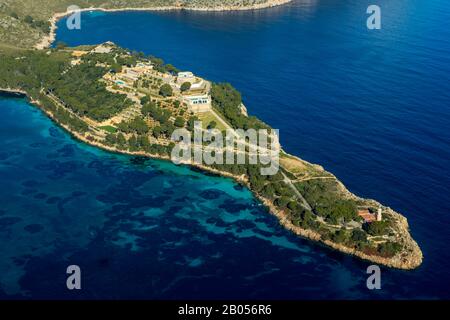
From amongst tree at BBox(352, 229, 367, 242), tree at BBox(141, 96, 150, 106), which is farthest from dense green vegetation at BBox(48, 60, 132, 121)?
tree at BBox(352, 229, 367, 242)

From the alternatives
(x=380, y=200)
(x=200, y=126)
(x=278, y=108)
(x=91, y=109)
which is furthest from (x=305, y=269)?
(x=91, y=109)

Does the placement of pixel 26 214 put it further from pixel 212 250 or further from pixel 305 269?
pixel 305 269

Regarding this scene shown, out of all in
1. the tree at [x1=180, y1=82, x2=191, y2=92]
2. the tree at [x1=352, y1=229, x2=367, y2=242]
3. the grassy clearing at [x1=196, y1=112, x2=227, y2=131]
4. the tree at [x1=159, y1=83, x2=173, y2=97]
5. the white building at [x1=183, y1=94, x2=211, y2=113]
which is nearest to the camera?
the tree at [x1=352, y1=229, x2=367, y2=242]

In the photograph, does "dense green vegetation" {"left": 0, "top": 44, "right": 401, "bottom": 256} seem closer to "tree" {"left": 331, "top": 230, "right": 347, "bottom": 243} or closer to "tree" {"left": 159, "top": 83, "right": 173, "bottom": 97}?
"tree" {"left": 331, "top": 230, "right": 347, "bottom": 243}

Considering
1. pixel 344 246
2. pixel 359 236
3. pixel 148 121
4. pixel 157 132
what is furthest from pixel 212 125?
pixel 359 236

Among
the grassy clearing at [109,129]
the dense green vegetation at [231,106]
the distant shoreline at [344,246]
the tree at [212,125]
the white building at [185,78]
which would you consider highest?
the white building at [185,78]

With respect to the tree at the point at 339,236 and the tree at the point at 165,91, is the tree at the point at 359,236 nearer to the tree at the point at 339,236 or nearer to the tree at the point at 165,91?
the tree at the point at 339,236

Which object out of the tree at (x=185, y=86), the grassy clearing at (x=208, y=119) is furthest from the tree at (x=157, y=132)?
the tree at (x=185, y=86)
